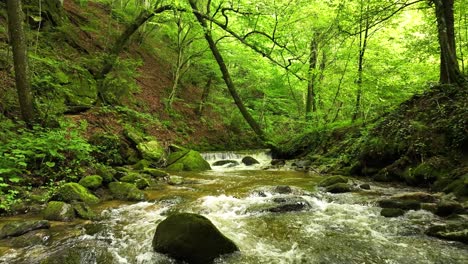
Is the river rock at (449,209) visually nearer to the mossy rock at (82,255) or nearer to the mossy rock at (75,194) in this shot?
the mossy rock at (82,255)

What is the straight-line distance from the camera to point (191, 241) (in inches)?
167

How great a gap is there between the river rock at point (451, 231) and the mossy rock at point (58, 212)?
5959mm

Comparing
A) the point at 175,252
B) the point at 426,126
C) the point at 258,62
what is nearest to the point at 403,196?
the point at 426,126

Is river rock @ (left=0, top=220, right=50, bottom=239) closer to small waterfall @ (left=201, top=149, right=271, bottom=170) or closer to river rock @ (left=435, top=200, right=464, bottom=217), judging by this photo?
river rock @ (left=435, top=200, right=464, bottom=217)

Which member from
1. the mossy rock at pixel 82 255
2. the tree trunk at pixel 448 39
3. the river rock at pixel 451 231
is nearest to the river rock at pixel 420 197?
the river rock at pixel 451 231

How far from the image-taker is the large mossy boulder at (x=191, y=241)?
13.7 feet

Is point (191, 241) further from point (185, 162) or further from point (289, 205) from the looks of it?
point (185, 162)

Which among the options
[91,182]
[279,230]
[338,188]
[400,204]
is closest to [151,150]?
[91,182]

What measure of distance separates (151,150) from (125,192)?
5.75 metres

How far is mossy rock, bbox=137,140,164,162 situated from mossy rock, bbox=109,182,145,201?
464cm

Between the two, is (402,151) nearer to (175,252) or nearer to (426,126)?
(426,126)

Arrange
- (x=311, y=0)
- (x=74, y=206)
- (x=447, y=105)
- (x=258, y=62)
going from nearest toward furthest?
(x=74, y=206), (x=447, y=105), (x=311, y=0), (x=258, y=62)

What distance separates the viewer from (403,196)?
6691mm

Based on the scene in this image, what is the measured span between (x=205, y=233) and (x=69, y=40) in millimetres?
13466
